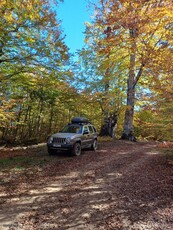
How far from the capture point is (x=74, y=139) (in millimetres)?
10992

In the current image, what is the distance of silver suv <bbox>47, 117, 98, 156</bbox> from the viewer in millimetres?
10789

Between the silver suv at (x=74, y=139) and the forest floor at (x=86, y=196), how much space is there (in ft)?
5.93

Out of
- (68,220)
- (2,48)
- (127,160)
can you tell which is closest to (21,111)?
(2,48)

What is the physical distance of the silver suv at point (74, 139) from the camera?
35.4 feet

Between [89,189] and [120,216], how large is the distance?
1807 millimetres

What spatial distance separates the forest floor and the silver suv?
1808 mm

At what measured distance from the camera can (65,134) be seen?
11.3m

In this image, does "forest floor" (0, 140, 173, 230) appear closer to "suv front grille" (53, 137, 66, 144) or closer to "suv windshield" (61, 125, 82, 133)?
"suv front grille" (53, 137, 66, 144)

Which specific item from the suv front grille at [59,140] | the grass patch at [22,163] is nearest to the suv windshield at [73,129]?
the suv front grille at [59,140]

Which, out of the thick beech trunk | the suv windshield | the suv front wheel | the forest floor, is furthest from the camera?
the thick beech trunk

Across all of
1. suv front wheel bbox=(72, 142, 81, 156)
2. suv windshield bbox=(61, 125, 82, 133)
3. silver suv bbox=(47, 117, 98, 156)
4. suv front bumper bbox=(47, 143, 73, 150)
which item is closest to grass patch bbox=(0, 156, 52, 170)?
suv front bumper bbox=(47, 143, 73, 150)

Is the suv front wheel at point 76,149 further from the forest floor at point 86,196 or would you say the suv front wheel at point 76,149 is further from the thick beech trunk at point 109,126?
the thick beech trunk at point 109,126

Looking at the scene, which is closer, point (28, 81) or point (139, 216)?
point (139, 216)

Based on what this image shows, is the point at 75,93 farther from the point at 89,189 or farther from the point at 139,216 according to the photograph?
the point at 139,216
